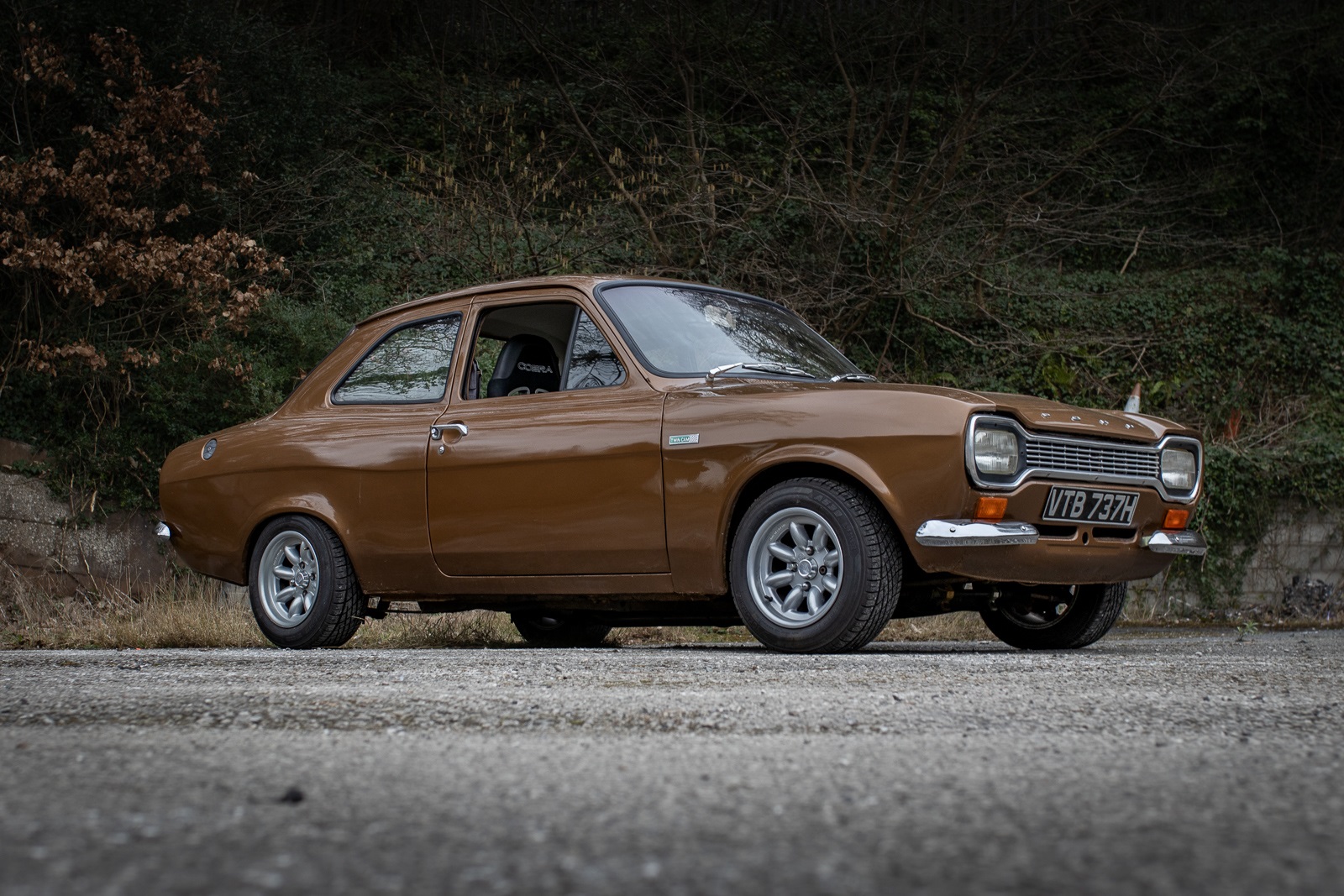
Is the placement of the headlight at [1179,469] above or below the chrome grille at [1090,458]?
below

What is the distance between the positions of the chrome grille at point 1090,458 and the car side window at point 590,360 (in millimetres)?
1854

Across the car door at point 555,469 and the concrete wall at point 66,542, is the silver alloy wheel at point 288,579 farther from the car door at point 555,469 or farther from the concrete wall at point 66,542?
the concrete wall at point 66,542

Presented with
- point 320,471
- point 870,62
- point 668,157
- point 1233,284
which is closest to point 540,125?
point 668,157

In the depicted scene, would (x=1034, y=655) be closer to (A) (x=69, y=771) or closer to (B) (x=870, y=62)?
(A) (x=69, y=771)

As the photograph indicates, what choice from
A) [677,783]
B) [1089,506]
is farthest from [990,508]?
[677,783]

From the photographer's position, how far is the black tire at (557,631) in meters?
7.98

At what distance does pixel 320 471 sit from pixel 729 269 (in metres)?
10.2

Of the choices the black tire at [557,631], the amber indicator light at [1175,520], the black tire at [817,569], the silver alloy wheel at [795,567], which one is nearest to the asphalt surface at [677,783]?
the black tire at [817,569]

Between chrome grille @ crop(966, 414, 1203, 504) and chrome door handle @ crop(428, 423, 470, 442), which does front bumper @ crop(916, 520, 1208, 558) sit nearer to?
chrome grille @ crop(966, 414, 1203, 504)

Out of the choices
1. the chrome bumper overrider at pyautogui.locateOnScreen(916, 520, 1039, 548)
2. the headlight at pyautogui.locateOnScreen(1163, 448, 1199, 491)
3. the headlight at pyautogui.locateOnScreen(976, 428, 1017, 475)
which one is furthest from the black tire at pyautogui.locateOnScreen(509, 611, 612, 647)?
the headlight at pyautogui.locateOnScreen(1163, 448, 1199, 491)

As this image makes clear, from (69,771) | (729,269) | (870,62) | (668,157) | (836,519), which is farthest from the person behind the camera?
(870,62)

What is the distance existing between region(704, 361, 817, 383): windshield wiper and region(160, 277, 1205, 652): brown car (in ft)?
0.06

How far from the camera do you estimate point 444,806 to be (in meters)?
2.25

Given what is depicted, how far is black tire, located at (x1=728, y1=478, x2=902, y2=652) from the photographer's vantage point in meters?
5.42
